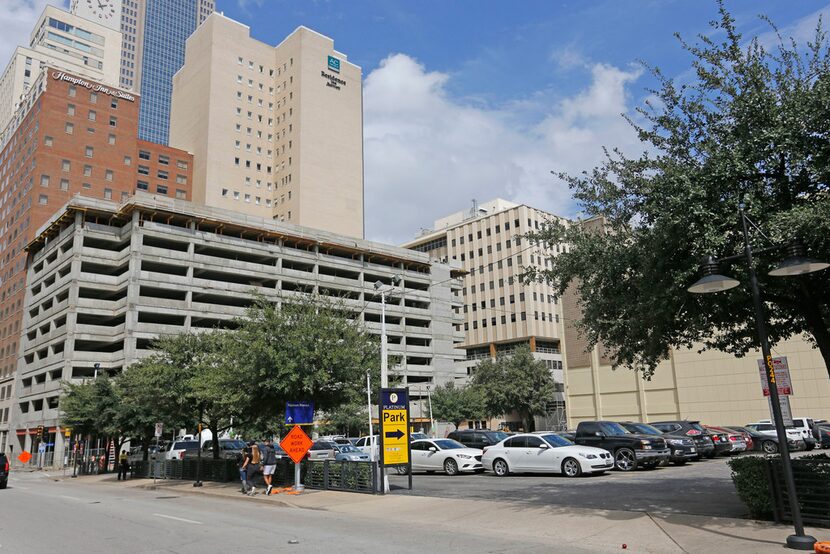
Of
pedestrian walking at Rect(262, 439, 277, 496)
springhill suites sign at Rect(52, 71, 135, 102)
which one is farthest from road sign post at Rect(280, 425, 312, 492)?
springhill suites sign at Rect(52, 71, 135, 102)

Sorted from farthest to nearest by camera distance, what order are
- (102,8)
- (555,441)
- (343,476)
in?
(102,8)
(555,441)
(343,476)

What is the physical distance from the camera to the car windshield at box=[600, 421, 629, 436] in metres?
25.1

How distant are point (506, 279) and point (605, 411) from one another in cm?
4616

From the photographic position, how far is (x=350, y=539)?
11.9 metres

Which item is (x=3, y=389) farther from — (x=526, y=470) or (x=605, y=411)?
(x=526, y=470)

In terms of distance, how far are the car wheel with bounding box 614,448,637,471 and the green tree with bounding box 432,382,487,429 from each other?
44.3 m

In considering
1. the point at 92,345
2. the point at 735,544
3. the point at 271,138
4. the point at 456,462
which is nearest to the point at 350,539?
the point at 735,544

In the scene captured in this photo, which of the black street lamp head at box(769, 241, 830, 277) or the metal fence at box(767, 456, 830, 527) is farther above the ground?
the black street lamp head at box(769, 241, 830, 277)

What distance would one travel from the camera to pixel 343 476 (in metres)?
21.0

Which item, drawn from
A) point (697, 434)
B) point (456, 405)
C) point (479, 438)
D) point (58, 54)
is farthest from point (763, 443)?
point (58, 54)

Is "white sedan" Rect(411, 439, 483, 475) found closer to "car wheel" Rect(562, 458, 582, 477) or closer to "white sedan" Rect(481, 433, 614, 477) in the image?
"white sedan" Rect(481, 433, 614, 477)

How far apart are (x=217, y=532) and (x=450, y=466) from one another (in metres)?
15.0

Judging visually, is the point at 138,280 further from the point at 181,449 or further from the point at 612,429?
the point at 612,429

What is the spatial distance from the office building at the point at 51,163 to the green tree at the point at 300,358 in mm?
64734
